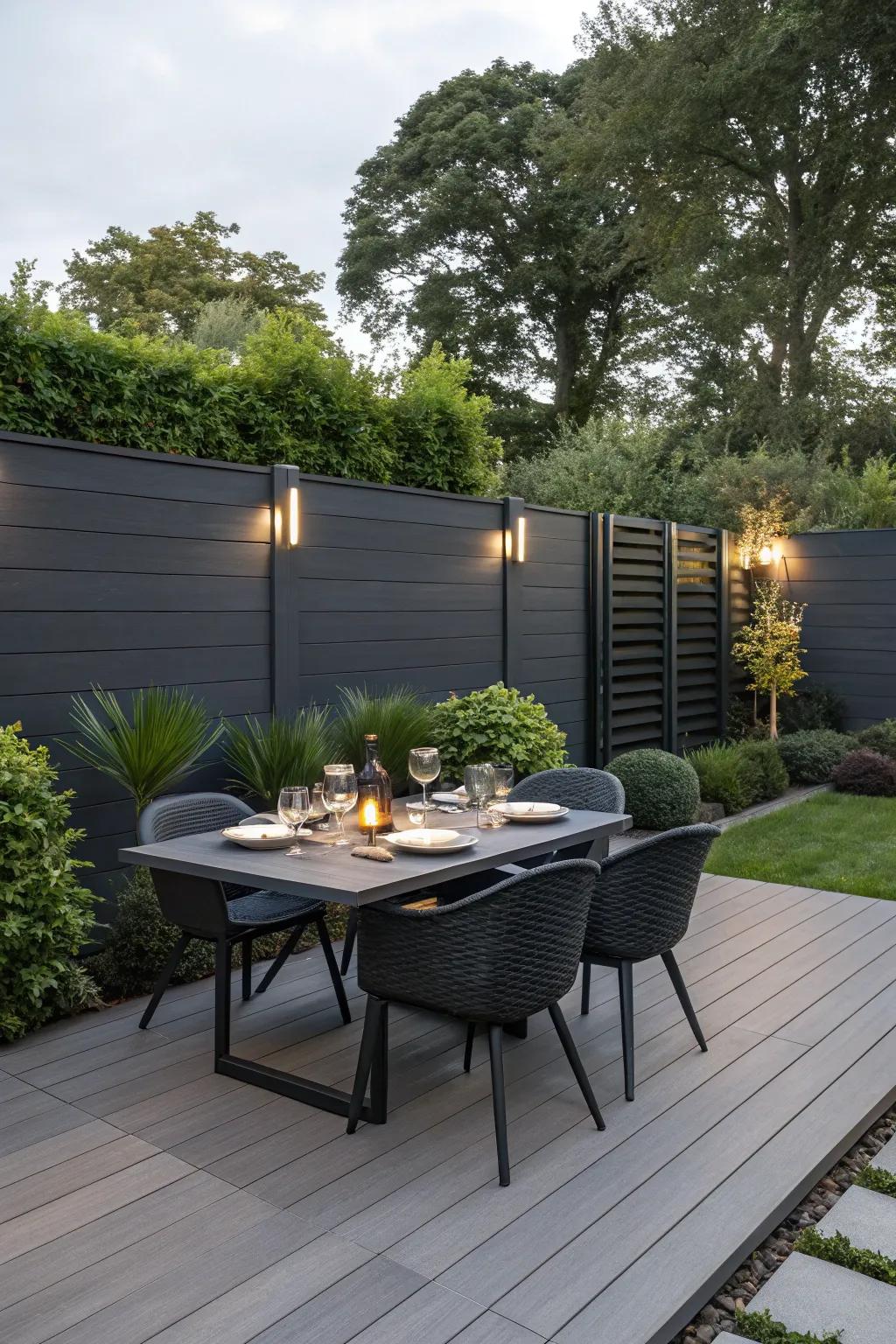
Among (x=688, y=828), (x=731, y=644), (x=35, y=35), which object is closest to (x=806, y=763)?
(x=731, y=644)

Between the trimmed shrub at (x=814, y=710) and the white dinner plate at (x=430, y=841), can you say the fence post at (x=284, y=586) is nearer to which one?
the white dinner plate at (x=430, y=841)

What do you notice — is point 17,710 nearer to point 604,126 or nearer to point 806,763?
point 806,763

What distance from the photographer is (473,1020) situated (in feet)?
8.71

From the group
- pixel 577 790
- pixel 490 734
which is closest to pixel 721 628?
pixel 490 734

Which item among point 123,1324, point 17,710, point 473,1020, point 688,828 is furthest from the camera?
point 17,710

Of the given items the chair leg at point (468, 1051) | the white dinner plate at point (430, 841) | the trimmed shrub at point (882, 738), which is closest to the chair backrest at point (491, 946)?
the white dinner plate at point (430, 841)

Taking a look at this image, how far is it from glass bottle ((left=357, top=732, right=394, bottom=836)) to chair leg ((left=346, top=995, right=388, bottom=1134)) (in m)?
0.61

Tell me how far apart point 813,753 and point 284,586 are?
17.4 ft

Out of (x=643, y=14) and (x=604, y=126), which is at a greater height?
(x=643, y=14)

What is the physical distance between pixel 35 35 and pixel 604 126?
28.3ft

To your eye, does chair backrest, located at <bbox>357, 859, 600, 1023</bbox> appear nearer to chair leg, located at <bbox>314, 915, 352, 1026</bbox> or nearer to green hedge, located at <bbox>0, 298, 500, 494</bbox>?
chair leg, located at <bbox>314, 915, 352, 1026</bbox>

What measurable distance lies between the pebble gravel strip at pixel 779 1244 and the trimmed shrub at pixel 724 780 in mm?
4563

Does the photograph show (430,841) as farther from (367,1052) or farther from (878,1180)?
(878,1180)

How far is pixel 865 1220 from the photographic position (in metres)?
2.42
